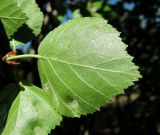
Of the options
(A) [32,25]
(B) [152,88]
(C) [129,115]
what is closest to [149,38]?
(B) [152,88]

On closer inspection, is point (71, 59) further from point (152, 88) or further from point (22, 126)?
point (152, 88)

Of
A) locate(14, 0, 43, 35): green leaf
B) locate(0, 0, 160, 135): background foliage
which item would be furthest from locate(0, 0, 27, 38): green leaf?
locate(0, 0, 160, 135): background foliage

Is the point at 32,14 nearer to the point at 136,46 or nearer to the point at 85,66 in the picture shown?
the point at 85,66

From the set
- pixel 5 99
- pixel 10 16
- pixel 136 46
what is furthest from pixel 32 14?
pixel 136 46

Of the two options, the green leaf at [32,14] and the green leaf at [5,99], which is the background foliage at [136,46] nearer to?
the green leaf at [32,14]

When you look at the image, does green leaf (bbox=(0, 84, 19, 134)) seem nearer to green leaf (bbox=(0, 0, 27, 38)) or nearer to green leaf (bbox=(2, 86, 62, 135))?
green leaf (bbox=(2, 86, 62, 135))
